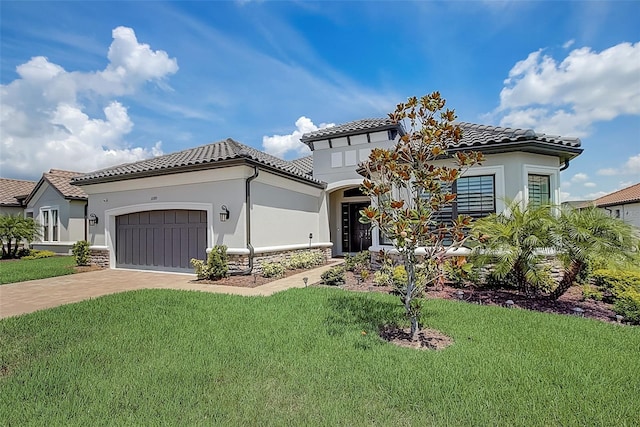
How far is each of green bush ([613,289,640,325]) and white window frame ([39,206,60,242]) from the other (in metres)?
26.7

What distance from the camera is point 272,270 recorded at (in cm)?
1106

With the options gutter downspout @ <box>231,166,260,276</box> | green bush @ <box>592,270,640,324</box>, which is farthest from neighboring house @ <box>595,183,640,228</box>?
gutter downspout @ <box>231,166,260,276</box>

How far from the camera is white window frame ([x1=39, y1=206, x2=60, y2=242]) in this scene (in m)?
20.3

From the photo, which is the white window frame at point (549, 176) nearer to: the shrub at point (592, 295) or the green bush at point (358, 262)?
the shrub at point (592, 295)

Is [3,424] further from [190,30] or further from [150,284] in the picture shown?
[190,30]

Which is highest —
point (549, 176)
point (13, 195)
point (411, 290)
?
point (13, 195)

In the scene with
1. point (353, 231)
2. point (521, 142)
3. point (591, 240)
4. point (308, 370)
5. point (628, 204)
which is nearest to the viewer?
point (308, 370)

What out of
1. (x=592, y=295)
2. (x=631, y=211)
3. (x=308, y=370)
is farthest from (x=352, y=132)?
(x=631, y=211)

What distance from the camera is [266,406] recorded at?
10.3 ft

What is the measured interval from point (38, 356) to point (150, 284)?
5.69 meters

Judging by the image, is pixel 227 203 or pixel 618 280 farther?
pixel 227 203

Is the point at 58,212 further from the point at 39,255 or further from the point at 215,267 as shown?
the point at 215,267

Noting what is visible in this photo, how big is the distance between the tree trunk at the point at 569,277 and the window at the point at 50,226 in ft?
84.5

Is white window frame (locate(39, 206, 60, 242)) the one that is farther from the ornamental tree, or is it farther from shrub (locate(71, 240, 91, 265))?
the ornamental tree
